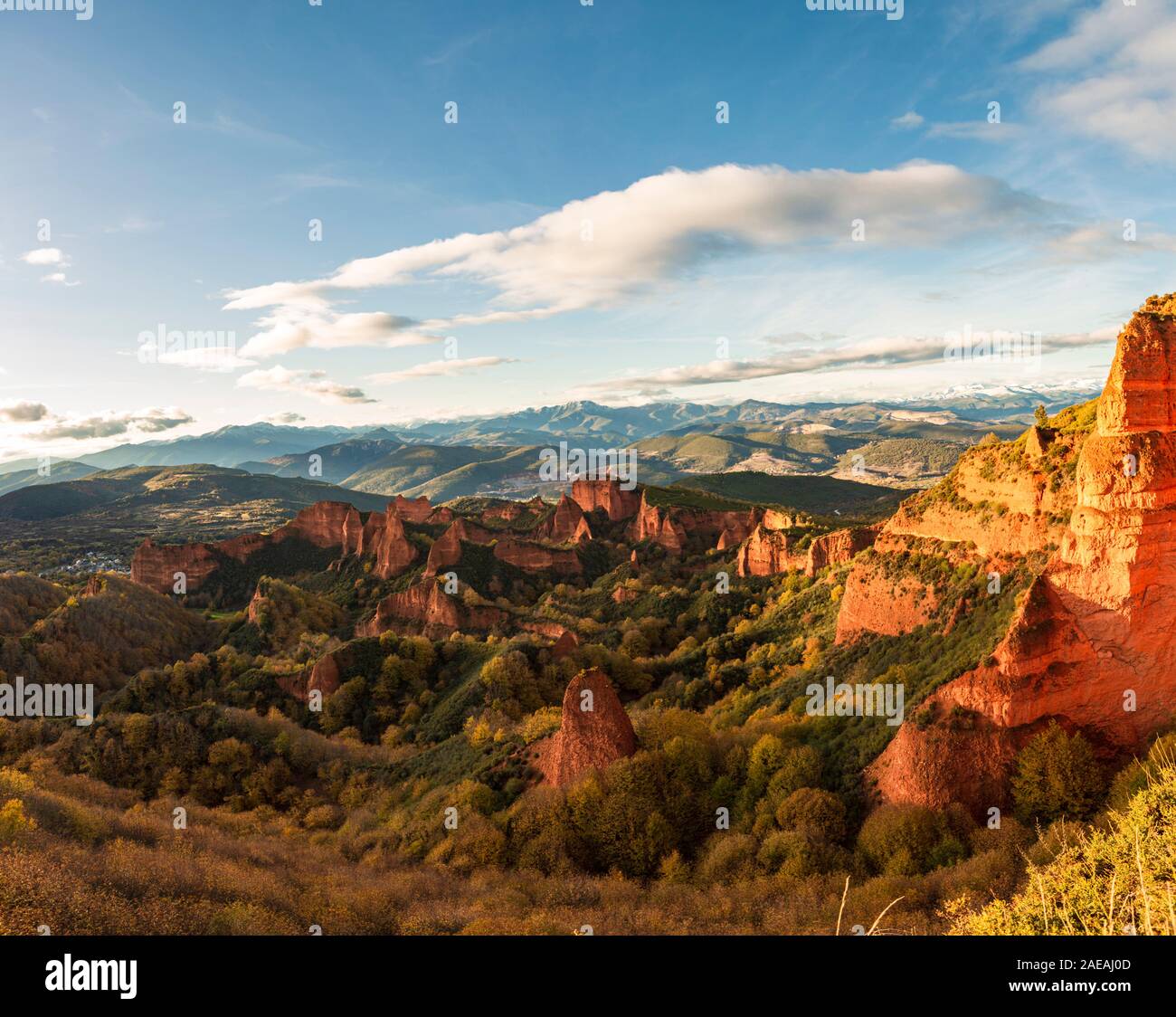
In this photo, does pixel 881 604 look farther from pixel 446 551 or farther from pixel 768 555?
pixel 446 551

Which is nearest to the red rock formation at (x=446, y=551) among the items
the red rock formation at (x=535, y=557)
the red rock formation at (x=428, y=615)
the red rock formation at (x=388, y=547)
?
the red rock formation at (x=388, y=547)

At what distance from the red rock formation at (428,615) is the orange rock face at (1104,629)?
66.8 m

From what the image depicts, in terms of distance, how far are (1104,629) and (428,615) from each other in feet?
253

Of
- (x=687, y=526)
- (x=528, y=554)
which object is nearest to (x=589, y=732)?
(x=528, y=554)

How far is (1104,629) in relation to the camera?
87.1 ft

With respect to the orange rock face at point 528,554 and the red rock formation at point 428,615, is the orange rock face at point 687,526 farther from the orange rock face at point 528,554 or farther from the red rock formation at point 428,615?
the red rock formation at point 428,615

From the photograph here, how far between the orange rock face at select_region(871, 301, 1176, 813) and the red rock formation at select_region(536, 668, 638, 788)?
14763mm

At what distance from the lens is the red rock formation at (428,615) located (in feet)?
283

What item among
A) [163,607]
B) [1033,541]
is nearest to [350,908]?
[1033,541]

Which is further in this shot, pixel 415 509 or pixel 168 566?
pixel 415 509

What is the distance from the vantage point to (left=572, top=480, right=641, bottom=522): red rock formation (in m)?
135
